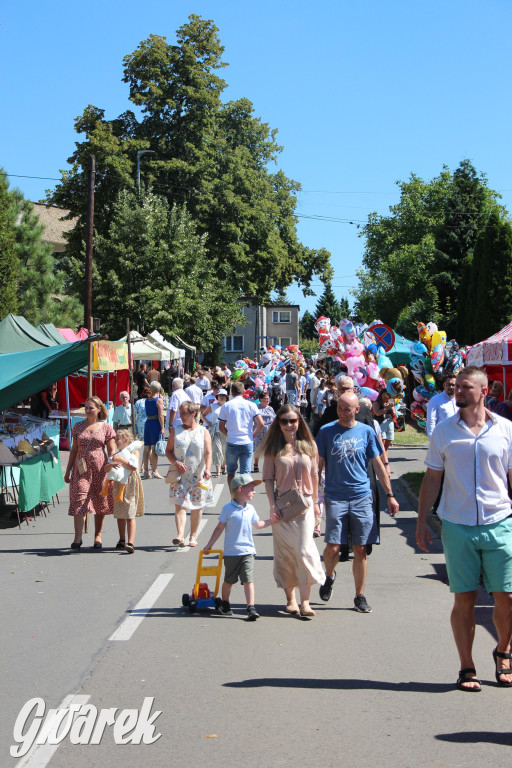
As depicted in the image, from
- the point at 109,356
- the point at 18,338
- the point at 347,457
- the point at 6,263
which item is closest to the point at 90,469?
the point at 347,457

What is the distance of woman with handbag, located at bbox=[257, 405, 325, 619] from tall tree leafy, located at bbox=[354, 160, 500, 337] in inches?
1844

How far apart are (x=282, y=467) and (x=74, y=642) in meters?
2.09

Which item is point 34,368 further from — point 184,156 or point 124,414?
point 184,156

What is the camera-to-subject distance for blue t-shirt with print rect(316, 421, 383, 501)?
7301 millimetres

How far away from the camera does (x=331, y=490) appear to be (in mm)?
7375

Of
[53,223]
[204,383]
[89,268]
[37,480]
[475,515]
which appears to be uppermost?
[53,223]

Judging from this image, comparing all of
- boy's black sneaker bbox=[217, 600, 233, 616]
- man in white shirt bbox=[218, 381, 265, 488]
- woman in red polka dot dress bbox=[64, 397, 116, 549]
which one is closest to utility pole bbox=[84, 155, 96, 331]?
man in white shirt bbox=[218, 381, 265, 488]

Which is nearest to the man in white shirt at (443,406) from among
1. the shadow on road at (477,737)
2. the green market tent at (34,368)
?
the green market tent at (34,368)

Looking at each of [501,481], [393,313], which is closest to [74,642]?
[501,481]

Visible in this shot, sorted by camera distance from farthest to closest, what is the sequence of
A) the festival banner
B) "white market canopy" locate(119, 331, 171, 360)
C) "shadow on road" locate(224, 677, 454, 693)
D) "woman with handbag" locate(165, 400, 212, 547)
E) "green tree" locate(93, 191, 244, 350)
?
"green tree" locate(93, 191, 244, 350) < "white market canopy" locate(119, 331, 171, 360) < the festival banner < "woman with handbag" locate(165, 400, 212, 547) < "shadow on road" locate(224, 677, 454, 693)

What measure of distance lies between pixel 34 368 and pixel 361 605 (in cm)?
719

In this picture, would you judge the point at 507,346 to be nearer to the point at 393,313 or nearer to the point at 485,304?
the point at 485,304

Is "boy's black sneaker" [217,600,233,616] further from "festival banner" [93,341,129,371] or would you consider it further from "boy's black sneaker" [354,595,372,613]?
"festival banner" [93,341,129,371]

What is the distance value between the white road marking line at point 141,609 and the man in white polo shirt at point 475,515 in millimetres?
2534
